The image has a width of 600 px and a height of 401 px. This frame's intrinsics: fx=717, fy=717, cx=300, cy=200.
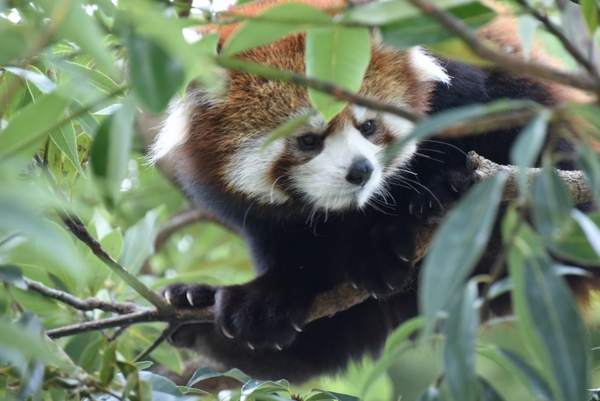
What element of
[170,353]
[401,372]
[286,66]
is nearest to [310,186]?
[286,66]

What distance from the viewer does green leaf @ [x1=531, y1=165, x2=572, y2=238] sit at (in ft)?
2.75

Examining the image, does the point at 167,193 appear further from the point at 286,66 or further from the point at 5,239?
the point at 5,239

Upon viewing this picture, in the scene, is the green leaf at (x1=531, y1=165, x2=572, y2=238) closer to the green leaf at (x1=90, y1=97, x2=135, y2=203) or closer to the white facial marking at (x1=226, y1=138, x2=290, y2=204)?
the green leaf at (x1=90, y1=97, x2=135, y2=203)

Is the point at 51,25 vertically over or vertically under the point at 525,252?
over

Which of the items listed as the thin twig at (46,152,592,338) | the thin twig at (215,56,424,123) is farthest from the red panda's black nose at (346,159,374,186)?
the thin twig at (215,56,424,123)

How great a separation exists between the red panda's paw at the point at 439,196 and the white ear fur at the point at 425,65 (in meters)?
0.35

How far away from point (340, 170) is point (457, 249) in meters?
1.33

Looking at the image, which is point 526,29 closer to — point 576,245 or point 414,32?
point 414,32

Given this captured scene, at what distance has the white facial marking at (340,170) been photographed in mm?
2168

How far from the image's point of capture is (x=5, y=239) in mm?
1605

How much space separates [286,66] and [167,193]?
182 centimetres

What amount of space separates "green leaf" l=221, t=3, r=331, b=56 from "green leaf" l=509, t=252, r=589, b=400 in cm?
42

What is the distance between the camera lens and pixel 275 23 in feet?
3.26

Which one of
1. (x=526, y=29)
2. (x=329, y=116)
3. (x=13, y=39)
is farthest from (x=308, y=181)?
(x=13, y=39)
